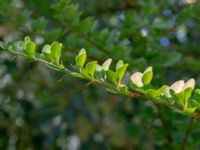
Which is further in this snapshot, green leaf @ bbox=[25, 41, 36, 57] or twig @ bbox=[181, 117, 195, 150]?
twig @ bbox=[181, 117, 195, 150]

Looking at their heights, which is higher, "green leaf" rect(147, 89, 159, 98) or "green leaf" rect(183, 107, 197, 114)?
"green leaf" rect(147, 89, 159, 98)

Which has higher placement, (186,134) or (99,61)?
(99,61)

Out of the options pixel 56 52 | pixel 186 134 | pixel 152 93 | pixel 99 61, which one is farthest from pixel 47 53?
pixel 186 134

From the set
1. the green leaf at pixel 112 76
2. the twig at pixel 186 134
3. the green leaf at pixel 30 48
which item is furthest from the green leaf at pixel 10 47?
the twig at pixel 186 134

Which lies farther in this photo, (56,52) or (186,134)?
(186,134)

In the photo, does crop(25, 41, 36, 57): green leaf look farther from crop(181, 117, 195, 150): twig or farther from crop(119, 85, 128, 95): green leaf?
crop(181, 117, 195, 150): twig

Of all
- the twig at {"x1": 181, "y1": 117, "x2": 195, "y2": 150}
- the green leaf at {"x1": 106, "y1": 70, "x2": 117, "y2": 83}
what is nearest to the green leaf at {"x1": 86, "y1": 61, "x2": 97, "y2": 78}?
the green leaf at {"x1": 106, "y1": 70, "x2": 117, "y2": 83}

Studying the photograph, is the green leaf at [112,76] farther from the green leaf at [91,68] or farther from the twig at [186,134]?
the twig at [186,134]

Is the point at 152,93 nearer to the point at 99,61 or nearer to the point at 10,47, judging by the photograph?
the point at 10,47

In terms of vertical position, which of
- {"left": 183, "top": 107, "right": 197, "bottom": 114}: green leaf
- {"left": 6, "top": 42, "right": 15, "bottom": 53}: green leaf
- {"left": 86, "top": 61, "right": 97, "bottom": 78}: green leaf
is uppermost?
{"left": 6, "top": 42, "right": 15, "bottom": 53}: green leaf

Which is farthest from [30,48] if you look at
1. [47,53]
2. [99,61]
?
[99,61]
